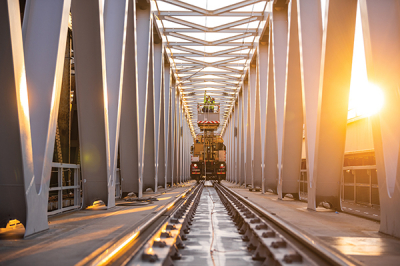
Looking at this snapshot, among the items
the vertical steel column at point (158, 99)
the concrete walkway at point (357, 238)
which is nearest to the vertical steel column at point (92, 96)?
the concrete walkway at point (357, 238)

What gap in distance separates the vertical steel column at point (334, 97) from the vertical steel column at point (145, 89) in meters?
6.70

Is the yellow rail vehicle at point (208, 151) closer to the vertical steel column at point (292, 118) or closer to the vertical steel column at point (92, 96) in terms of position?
the vertical steel column at point (292, 118)

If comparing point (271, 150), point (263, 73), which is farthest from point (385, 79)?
point (263, 73)

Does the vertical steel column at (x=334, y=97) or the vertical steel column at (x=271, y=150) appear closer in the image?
the vertical steel column at (x=334, y=97)

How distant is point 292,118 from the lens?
11.9m

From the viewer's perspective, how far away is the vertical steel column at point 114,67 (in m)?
9.45

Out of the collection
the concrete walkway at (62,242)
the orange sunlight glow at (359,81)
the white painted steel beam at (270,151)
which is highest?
the orange sunlight glow at (359,81)

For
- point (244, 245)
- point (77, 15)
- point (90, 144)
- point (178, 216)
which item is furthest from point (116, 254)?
point (77, 15)

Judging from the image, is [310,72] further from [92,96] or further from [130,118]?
[130,118]

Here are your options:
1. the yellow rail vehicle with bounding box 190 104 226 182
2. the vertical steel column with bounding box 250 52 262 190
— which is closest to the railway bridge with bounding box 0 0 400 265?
the vertical steel column with bounding box 250 52 262 190

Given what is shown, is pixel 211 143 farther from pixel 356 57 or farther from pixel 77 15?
pixel 77 15

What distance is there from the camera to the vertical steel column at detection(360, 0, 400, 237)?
5023 millimetres

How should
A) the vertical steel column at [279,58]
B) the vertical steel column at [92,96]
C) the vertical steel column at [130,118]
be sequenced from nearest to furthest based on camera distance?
the vertical steel column at [92,96]
the vertical steel column at [130,118]
the vertical steel column at [279,58]

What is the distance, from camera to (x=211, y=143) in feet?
114
